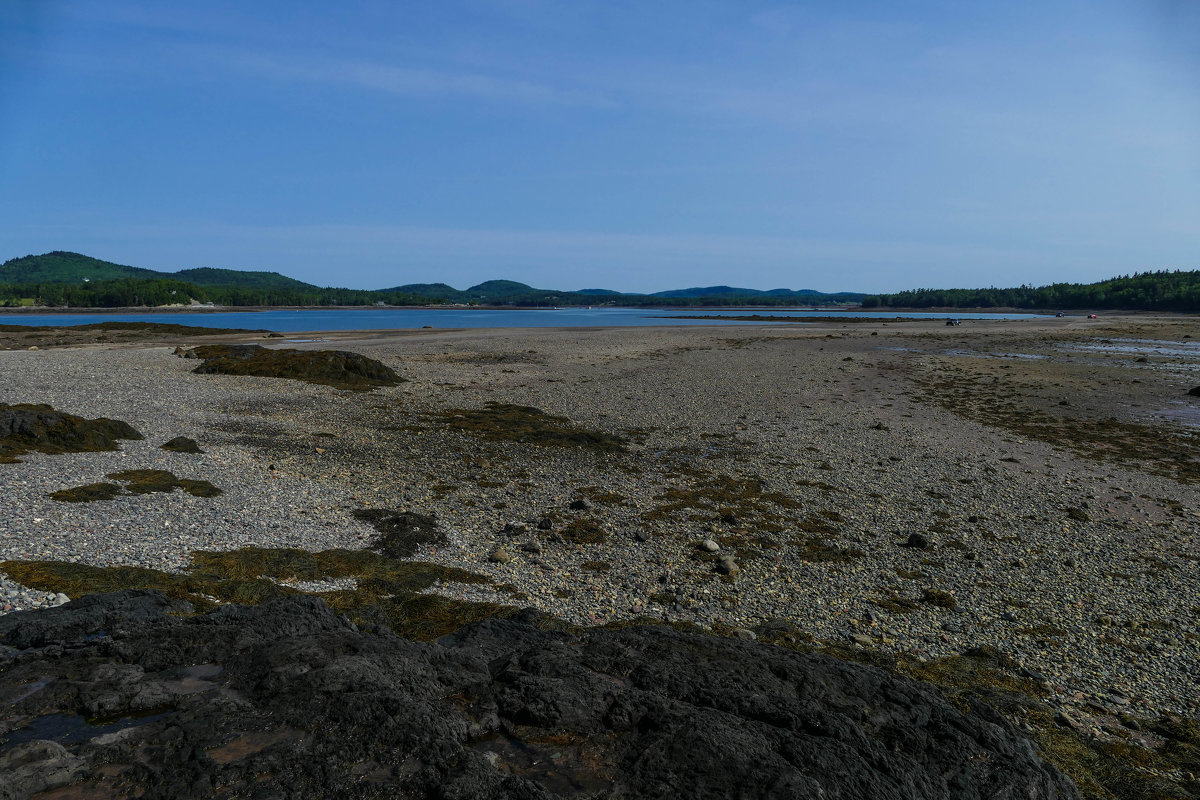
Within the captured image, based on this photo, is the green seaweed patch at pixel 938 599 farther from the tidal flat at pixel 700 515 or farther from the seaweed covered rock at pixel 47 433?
the seaweed covered rock at pixel 47 433

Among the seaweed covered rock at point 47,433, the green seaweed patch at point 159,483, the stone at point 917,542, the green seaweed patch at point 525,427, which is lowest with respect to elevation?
the stone at point 917,542

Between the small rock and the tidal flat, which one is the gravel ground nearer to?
the tidal flat

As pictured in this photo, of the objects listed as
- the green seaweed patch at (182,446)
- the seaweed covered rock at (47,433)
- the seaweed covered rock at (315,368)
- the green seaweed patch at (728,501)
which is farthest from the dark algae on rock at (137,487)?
the seaweed covered rock at (315,368)

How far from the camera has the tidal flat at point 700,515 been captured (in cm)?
778

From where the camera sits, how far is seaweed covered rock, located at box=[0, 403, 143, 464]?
43.9 feet

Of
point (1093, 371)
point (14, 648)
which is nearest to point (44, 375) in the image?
point (14, 648)

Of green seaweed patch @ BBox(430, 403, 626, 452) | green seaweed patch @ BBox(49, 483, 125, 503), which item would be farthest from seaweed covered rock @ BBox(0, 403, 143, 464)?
green seaweed patch @ BBox(430, 403, 626, 452)

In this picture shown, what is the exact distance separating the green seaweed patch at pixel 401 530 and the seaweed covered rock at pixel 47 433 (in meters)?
7.47

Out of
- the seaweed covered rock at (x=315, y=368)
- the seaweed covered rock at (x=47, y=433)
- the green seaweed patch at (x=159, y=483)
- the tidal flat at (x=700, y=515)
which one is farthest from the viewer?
the seaweed covered rock at (x=315, y=368)

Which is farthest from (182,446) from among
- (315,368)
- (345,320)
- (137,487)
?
(345,320)

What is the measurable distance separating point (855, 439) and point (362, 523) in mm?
13835

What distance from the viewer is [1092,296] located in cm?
14350

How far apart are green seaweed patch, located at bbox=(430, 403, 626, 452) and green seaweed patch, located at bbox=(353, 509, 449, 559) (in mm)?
6362

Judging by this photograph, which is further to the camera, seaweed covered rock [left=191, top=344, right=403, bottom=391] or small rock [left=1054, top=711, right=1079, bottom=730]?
seaweed covered rock [left=191, top=344, right=403, bottom=391]
